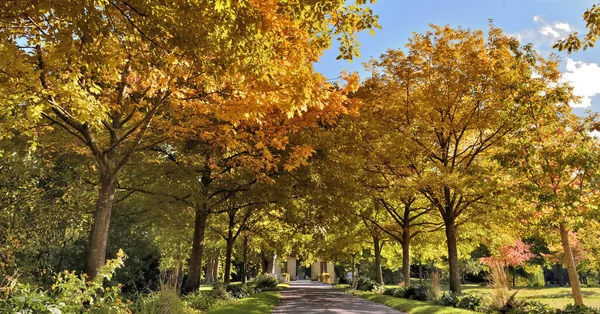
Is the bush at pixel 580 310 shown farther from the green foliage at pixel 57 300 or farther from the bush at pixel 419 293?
the green foliage at pixel 57 300

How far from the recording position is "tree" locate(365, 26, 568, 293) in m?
12.6

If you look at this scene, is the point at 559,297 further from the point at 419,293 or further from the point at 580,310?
the point at 580,310

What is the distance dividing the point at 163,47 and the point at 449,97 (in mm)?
10340

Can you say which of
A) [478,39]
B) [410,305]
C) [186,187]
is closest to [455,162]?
[478,39]

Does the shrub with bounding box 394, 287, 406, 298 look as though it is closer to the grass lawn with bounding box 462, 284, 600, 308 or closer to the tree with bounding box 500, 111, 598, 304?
the grass lawn with bounding box 462, 284, 600, 308

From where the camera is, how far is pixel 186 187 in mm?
12984

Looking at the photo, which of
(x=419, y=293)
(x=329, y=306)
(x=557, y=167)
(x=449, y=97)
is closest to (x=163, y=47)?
(x=557, y=167)

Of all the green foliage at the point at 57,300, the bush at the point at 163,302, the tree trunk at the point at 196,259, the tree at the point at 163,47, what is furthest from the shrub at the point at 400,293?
the green foliage at the point at 57,300

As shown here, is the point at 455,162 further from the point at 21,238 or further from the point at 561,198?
the point at 21,238

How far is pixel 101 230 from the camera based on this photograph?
8141 mm

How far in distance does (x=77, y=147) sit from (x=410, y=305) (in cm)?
1168

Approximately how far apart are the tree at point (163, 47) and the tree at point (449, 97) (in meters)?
6.76

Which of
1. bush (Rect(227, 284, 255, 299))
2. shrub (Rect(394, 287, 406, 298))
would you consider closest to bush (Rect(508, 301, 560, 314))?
shrub (Rect(394, 287, 406, 298))

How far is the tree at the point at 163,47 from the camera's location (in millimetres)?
4898
